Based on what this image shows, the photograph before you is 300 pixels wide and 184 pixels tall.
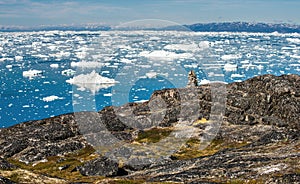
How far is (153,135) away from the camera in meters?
93.4

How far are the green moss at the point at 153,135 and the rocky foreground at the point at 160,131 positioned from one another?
0.03m

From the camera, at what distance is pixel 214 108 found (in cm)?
10394

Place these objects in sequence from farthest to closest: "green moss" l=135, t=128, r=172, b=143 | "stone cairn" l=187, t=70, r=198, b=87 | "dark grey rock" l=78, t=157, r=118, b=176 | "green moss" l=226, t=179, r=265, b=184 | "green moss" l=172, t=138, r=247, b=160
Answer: "stone cairn" l=187, t=70, r=198, b=87 < "green moss" l=135, t=128, r=172, b=143 < "green moss" l=172, t=138, r=247, b=160 < "dark grey rock" l=78, t=157, r=118, b=176 < "green moss" l=226, t=179, r=265, b=184

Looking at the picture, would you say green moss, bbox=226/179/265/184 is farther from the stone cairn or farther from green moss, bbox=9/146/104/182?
the stone cairn

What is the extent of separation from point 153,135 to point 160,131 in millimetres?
3683

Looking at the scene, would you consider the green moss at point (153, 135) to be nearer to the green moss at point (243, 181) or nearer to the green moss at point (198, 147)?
the green moss at point (198, 147)

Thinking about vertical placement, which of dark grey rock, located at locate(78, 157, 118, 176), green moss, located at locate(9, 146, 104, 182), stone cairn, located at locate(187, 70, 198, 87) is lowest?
green moss, located at locate(9, 146, 104, 182)

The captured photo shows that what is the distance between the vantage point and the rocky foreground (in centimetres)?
7025

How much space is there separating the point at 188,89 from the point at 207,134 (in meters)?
26.3

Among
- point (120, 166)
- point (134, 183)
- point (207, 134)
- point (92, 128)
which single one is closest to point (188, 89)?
point (207, 134)

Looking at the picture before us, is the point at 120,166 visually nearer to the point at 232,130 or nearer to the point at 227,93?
the point at 232,130

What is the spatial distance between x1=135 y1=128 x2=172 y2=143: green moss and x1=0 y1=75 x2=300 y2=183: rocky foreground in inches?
1.0

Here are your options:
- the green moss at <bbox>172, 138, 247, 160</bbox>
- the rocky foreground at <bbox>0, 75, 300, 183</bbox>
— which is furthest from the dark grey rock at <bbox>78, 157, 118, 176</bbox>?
the green moss at <bbox>172, 138, 247, 160</bbox>

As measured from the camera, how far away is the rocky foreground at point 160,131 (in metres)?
70.2
